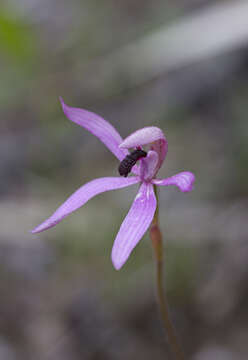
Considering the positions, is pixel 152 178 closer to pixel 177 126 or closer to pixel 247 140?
pixel 247 140

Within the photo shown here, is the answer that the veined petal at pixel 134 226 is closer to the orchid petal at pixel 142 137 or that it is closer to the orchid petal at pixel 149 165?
the orchid petal at pixel 149 165

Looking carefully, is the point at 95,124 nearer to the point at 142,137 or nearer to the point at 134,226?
the point at 142,137

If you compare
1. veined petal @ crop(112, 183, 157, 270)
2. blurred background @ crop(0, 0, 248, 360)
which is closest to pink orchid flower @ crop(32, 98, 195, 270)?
veined petal @ crop(112, 183, 157, 270)

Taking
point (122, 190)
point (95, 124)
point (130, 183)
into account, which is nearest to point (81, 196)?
point (130, 183)

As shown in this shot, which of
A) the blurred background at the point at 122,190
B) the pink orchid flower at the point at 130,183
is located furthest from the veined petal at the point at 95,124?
the blurred background at the point at 122,190

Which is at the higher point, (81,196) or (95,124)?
(95,124)

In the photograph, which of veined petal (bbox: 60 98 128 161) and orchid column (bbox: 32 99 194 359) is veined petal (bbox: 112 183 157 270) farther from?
veined petal (bbox: 60 98 128 161)
